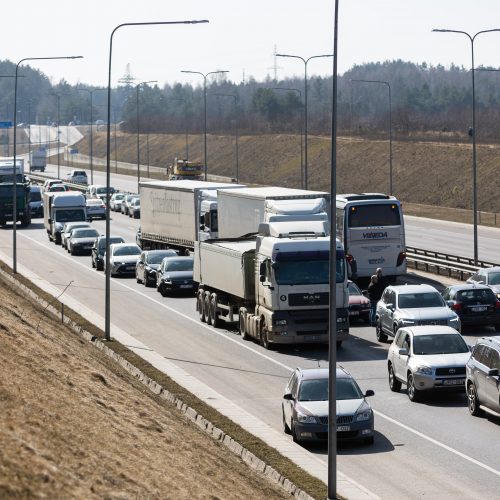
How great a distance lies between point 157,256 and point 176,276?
3.93 metres

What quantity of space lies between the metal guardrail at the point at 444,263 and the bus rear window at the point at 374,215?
495cm

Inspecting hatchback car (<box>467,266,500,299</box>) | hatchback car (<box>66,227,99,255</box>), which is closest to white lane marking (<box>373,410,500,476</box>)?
hatchback car (<box>467,266,500,299</box>)

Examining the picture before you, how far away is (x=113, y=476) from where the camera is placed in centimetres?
1805

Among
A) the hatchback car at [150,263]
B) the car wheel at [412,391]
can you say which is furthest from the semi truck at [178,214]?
the car wheel at [412,391]

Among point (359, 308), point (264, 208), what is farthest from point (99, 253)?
point (359, 308)

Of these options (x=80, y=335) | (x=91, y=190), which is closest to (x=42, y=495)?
(x=80, y=335)

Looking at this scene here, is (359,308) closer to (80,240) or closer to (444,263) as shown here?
(444,263)

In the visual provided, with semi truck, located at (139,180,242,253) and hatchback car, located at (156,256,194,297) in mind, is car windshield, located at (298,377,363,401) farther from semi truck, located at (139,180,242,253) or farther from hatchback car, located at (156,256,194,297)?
semi truck, located at (139,180,242,253)

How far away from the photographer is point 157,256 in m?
53.1

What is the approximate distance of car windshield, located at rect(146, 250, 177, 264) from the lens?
172ft

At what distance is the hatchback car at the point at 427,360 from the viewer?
28547 millimetres

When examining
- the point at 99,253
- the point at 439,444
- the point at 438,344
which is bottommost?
the point at 439,444

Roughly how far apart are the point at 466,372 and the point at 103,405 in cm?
789

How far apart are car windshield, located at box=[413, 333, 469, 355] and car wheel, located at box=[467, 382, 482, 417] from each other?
213cm
